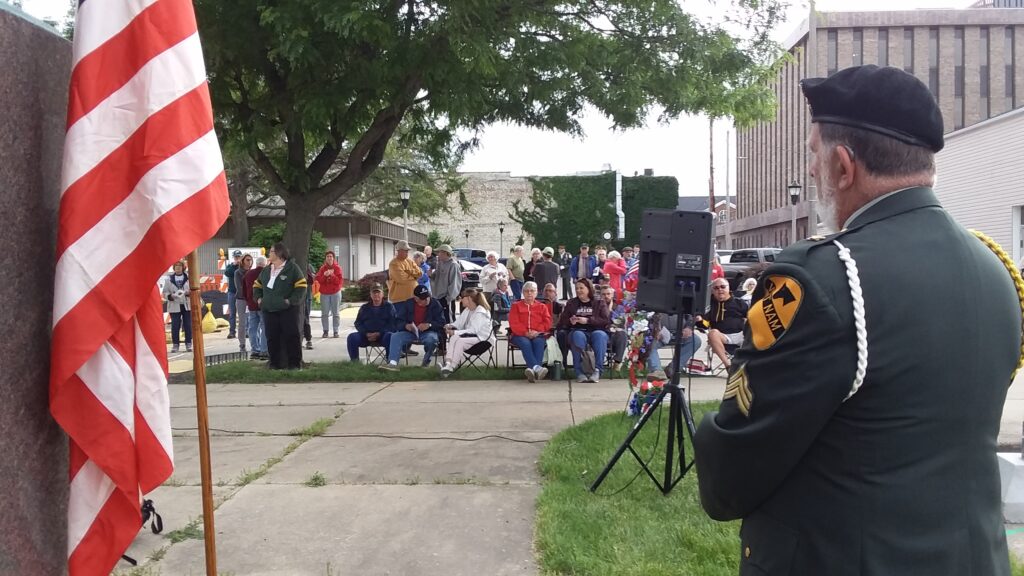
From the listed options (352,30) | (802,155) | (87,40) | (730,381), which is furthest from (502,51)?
(802,155)

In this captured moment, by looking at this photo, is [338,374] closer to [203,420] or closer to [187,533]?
[187,533]

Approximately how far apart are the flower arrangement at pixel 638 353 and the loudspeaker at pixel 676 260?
2.49 ft

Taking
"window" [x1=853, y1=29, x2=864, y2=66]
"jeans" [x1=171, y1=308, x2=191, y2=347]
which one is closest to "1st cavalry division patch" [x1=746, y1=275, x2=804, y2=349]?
"jeans" [x1=171, y1=308, x2=191, y2=347]

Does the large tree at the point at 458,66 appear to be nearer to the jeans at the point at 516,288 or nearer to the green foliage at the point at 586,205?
the jeans at the point at 516,288

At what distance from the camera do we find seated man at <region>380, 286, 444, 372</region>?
36.4 ft

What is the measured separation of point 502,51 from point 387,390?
4554 millimetres

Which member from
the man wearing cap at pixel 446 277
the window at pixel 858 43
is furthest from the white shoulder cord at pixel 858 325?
the window at pixel 858 43

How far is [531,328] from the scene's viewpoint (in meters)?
10.3

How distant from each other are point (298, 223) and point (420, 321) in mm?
2376

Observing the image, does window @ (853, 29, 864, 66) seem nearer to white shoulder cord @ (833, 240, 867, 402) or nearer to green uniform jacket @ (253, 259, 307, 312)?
green uniform jacket @ (253, 259, 307, 312)

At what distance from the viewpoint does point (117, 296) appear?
7.57ft

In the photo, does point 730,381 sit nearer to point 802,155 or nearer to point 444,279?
point 444,279

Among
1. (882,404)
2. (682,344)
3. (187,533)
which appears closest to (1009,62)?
(682,344)

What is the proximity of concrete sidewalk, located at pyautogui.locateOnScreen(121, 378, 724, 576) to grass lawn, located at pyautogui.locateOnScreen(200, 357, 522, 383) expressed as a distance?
1110 mm
